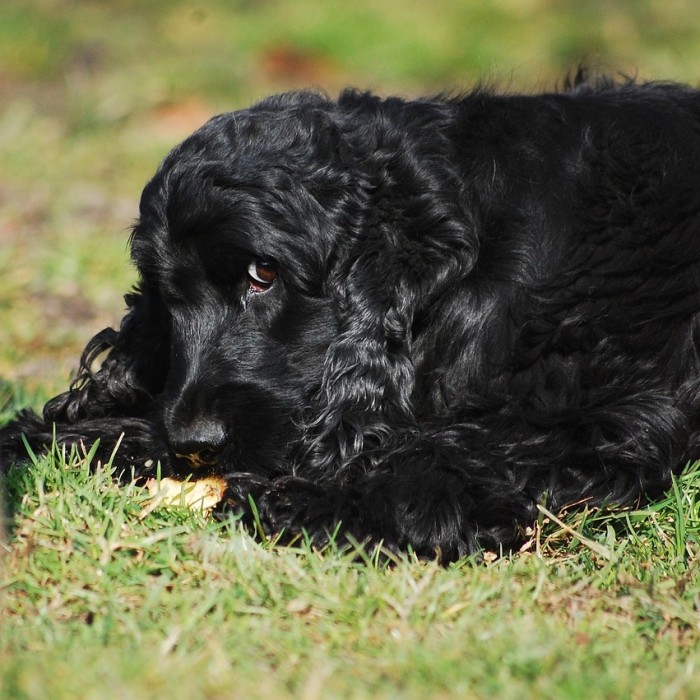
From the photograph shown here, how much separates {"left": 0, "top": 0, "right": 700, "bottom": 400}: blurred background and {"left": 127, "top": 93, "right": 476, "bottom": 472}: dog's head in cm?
269

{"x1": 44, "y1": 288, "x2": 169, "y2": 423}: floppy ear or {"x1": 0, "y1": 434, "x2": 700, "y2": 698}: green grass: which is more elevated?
{"x1": 44, "y1": 288, "x2": 169, "y2": 423}: floppy ear

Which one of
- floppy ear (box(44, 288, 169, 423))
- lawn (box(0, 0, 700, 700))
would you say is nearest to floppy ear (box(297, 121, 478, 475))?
lawn (box(0, 0, 700, 700))

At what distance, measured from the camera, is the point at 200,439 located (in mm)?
3756

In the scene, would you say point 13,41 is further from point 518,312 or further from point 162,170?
point 518,312

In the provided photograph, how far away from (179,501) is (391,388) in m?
0.83

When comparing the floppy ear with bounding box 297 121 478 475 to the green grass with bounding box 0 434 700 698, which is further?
the floppy ear with bounding box 297 121 478 475

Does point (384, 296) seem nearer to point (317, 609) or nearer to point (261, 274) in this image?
point (261, 274)

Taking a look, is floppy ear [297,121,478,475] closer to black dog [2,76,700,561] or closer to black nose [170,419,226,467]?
black dog [2,76,700,561]

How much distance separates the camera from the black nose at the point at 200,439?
3.76 meters

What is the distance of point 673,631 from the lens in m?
3.04

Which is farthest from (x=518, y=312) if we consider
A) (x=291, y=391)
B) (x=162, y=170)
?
(x=162, y=170)

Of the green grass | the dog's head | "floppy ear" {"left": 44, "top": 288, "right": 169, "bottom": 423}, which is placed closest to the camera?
the green grass

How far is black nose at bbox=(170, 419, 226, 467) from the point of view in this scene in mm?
3760

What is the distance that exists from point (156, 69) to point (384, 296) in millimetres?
9779
